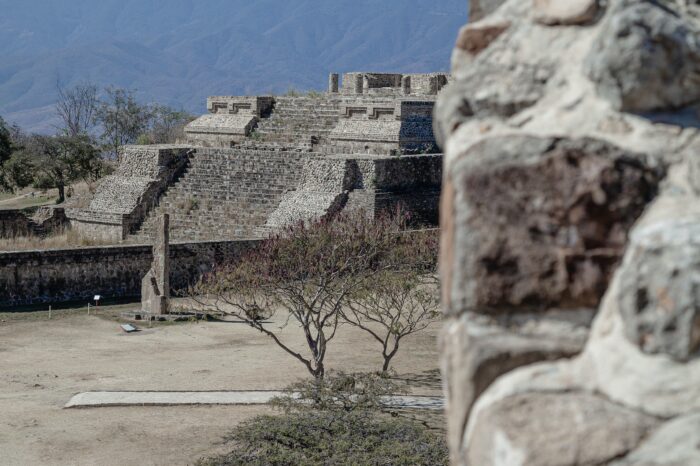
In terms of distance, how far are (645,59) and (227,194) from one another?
2499 cm

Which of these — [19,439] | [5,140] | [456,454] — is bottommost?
[19,439]

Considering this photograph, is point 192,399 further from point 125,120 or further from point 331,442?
point 125,120

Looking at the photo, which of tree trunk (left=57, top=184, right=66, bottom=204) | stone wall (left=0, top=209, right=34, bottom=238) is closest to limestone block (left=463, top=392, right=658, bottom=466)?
stone wall (left=0, top=209, right=34, bottom=238)

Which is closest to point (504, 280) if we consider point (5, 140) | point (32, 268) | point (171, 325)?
point (171, 325)

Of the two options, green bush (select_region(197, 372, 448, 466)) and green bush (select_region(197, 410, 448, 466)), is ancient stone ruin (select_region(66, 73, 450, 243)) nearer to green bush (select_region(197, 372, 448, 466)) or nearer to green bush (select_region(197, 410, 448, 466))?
green bush (select_region(197, 372, 448, 466))

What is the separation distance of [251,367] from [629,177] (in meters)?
12.7

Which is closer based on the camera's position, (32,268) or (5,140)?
(32,268)

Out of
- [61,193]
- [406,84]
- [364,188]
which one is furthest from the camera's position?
[61,193]

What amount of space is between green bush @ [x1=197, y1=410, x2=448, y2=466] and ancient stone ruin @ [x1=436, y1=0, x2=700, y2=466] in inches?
268

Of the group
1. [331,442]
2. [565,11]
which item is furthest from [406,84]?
[565,11]

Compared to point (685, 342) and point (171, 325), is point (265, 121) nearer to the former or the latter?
point (171, 325)

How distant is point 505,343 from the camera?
1.57 meters

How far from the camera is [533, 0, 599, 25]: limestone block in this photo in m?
1.66

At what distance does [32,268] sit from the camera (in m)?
19.8
